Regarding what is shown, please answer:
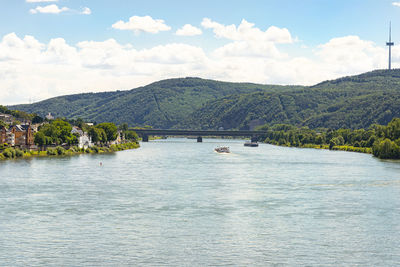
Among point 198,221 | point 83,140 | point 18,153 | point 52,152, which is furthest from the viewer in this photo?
point 83,140

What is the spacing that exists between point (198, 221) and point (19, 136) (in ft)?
402

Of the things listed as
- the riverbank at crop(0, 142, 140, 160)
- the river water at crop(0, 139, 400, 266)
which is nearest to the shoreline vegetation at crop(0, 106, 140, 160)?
the riverbank at crop(0, 142, 140, 160)

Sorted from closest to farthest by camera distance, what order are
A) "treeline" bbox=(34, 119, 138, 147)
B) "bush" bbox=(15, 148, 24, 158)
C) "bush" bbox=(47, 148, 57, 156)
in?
"bush" bbox=(15, 148, 24, 158), "bush" bbox=(47, 148, 57, 156), "treeline" bbox=(34, 119, 138, 147)

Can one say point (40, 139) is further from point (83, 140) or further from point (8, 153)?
point (83, 140)

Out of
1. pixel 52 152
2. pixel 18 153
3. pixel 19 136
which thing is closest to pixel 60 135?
pixel 19 136

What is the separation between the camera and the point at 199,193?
66438 millimetres

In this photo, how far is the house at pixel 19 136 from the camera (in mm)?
154875

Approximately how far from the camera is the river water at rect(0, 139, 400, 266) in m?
37.0

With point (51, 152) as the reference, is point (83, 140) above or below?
above

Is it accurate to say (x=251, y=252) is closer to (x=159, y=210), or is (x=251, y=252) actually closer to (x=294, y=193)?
(x=159, y=210)

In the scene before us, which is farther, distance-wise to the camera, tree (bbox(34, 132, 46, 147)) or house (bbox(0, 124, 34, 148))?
house (bbox(0, 124, 34, 148))

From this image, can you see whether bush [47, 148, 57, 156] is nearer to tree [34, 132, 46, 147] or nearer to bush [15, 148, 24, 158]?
tree [34, 132, 46, 147]

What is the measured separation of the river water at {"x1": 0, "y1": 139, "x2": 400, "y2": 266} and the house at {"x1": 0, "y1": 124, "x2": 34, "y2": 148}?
73770 millimetres

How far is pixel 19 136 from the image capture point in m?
160
